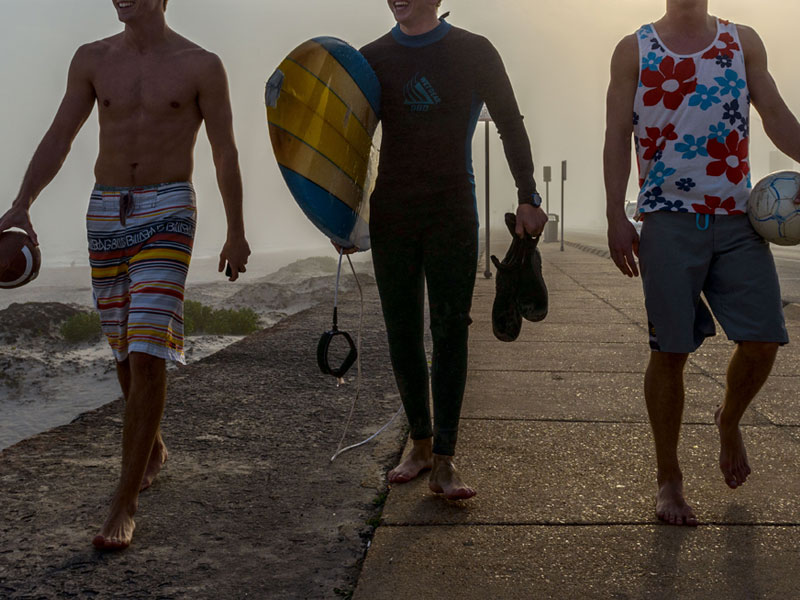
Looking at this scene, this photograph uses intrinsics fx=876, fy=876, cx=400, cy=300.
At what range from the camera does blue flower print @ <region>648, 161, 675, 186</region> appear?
123 inches

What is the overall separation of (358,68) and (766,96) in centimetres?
151

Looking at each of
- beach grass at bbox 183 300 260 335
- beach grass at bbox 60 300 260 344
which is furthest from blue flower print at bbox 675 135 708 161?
beach grass at bbox 183 300 260 335

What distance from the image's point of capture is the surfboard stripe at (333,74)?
345 centimetres

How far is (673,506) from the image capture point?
10.2ft

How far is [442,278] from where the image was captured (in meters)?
3.44

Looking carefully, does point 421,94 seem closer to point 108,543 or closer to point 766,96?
point 766,96

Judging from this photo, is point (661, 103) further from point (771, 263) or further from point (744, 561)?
point (744, 561)

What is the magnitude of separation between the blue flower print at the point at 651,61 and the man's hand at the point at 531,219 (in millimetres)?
640

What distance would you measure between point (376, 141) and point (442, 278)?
0.67 meters

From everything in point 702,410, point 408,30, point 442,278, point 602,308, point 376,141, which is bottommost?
point 602,308

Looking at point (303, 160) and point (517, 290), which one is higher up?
point (303, 160)

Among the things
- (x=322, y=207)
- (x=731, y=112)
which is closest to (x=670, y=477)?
(x=731, y=112)

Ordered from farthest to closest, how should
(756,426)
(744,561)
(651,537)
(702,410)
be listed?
(702,410), (756,426), (651,537), (744,561)

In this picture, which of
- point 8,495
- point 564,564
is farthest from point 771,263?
point 8,495
